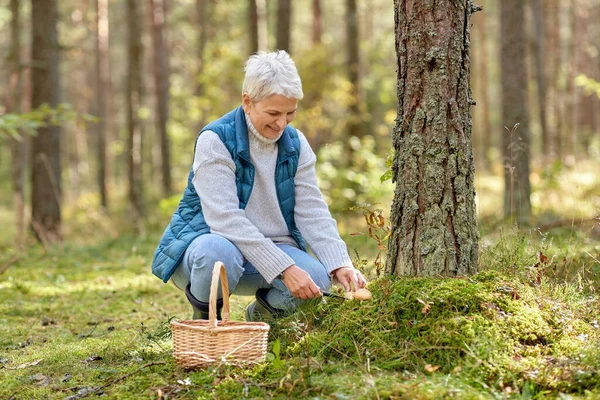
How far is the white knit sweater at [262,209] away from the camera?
3.27 meters

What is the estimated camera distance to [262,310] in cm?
373

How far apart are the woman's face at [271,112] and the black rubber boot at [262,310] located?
36.3 inches

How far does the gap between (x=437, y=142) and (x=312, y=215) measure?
2.81 ft

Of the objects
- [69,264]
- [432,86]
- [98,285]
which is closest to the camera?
[432,86]

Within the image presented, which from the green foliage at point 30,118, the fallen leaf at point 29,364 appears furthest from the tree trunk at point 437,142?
the green foliage at point 30,118

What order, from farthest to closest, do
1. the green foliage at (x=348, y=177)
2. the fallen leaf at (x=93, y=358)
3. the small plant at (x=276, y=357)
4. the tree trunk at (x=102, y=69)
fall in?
the tree trunk at (x=102, y=69) < the green foliage at (x=348, y=177) < the fallen leaf at (x=93, y=358) < the small plant at (x=276, y=357)

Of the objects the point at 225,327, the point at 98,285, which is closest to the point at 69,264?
the point at 98,285

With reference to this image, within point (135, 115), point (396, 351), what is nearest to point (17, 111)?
point (135, 115)

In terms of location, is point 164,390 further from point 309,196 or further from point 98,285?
point 98,285

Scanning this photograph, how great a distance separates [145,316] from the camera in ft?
15.4

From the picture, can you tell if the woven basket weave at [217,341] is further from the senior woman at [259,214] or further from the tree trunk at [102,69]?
the tree trunk at [102,69]

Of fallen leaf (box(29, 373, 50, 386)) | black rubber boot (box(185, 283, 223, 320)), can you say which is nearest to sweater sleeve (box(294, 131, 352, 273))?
black rubber boot (box(185, 283, 223, 320))

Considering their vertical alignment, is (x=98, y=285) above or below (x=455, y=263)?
below

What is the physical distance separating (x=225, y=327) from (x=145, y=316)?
81.1 inches
